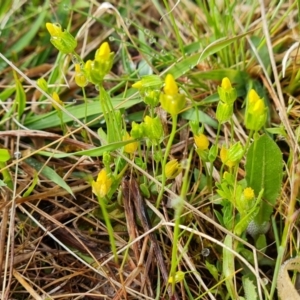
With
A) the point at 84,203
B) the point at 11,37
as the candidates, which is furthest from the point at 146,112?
the point at 11,37

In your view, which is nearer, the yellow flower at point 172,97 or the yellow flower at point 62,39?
the yellow flower at point 172,97

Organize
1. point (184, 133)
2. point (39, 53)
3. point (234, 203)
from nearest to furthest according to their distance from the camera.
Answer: point (234, 203)
point (184, 133)
point (39, 53)

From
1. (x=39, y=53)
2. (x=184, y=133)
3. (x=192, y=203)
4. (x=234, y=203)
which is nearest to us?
(x=234, y=203)

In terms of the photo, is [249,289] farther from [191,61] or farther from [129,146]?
[191,61]

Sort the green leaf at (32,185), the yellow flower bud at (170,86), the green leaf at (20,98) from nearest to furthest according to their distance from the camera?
1. the yellow flower bud at (170,86)
2. the green leaf at (32,185)
3. the green leaf at (20,98)

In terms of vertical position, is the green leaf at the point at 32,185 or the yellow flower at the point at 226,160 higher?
the green leaf at the point at 32,185

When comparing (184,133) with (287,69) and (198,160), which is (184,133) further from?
(287,69)

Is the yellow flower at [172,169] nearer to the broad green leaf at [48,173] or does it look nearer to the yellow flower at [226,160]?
the yellow flower at [226,160]

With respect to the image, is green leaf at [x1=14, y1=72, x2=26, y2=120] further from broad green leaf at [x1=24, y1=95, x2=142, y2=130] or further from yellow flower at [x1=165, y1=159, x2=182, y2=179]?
yellow flower at [x1=165, y1=159, x2=182, y2=179]

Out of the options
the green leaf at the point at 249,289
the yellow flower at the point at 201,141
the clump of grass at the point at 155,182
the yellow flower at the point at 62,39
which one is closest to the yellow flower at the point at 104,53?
the clump of grass at the point at 155,182
